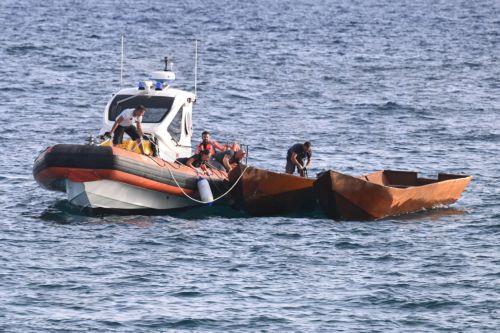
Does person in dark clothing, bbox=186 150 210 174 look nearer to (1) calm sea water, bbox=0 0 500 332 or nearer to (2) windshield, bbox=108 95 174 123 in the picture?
(1) calm sea water, bbox=0 0 500 332

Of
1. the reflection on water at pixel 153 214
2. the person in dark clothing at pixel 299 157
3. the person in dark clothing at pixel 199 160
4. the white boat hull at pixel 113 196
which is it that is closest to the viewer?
the white boat hull at pixel 113 196

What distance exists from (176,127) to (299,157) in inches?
115

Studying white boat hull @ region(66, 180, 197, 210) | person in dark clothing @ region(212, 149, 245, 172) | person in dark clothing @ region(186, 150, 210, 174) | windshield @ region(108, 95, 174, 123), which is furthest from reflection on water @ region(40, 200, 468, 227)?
windshield @ region(108, 95, 174, 123)

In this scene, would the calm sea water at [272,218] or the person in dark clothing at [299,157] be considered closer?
the calm sea water at [272,218]

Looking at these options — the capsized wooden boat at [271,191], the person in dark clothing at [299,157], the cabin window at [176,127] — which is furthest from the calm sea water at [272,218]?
the cabin window at [176,127]

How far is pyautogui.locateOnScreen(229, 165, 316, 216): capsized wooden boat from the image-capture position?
30.0m

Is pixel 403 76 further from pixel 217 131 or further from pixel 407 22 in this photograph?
Answer: pixel 407 22

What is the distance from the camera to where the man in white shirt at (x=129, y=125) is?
29.8 meters

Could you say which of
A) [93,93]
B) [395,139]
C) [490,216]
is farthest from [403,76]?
[490,216]

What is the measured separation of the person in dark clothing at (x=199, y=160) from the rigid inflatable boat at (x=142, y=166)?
249 millimetres

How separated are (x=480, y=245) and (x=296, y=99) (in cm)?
2575

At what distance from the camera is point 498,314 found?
74.3 ft

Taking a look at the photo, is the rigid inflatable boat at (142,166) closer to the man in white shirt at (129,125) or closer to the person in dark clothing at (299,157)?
the man in white shirt at (129,125)

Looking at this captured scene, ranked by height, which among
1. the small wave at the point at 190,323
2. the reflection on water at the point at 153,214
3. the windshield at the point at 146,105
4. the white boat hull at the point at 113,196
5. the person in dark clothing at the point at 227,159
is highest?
the windshield at the point at 146,105
